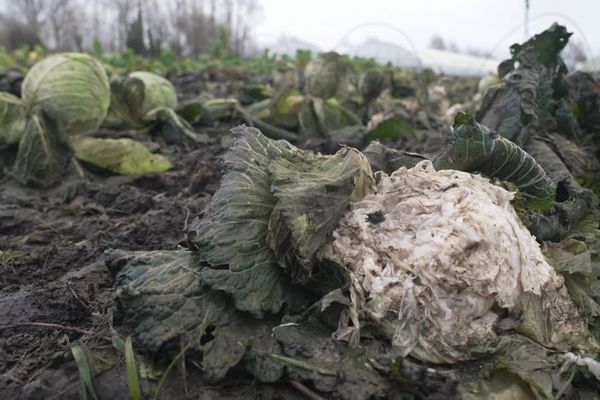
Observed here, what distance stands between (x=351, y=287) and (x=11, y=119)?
12.3ft

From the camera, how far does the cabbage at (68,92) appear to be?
15.6 ft

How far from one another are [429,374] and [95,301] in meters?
1.44

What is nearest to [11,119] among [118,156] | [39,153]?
[39,153]

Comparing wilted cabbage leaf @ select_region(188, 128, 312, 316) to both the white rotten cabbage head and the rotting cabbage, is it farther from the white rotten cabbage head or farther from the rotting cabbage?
the white rotten cabbage head

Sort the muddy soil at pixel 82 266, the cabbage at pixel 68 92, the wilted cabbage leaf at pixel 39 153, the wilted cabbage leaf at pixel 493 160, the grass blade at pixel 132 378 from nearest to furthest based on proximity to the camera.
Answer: the grass blade at pixel 132 378, the muddy soil at pixel 82 266, the wilted cabbage leaf at pixel 493 160, the wilted cabbage leaf at pixel 39 153, the cabbage at pixel 68 92

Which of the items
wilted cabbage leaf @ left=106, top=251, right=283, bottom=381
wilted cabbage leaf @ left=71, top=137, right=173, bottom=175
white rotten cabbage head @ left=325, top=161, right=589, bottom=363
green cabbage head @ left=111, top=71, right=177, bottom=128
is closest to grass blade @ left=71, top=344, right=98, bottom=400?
wilted cabbage leaf @ left=106, top=251, right=283, bottom=381

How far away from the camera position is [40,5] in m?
39.5

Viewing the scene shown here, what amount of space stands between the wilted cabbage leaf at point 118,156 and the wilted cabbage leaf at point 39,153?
209 mm

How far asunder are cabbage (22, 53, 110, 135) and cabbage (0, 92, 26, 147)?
0.09 meters

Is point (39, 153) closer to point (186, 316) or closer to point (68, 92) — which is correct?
point (68, 92)

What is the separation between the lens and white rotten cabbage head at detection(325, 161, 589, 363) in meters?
1.99

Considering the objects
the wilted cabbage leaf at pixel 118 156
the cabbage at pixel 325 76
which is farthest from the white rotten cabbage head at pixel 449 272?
the cabbage at pixel 325 76

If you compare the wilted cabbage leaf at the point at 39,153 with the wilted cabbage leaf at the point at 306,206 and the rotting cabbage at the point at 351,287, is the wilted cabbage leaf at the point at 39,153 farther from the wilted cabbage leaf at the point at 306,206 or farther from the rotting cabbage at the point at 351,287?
the wilted cabbage leaf at the point at 306,206

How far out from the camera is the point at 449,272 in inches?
79.9
